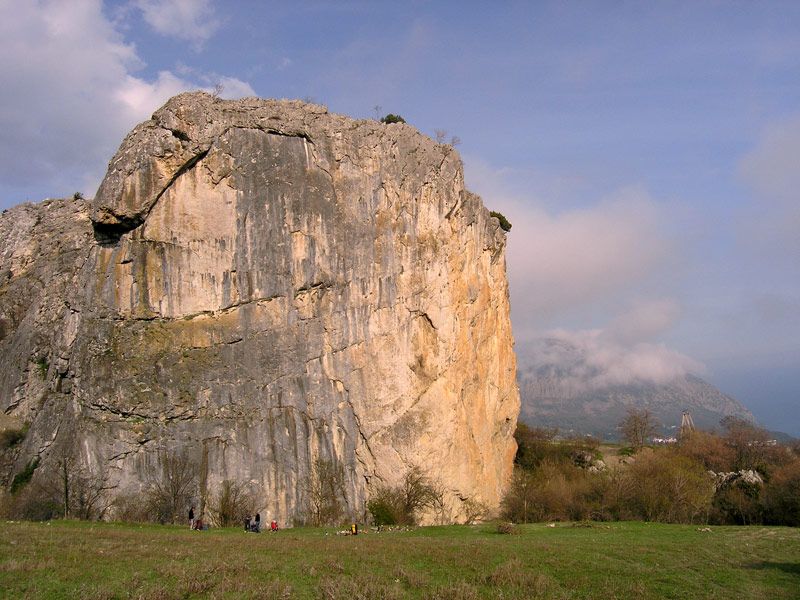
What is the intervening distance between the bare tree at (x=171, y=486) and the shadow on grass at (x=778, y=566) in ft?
97.6

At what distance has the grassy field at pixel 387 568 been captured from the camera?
15875mm

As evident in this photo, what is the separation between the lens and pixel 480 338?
5709 cm

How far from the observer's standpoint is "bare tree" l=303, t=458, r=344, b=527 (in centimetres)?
4162

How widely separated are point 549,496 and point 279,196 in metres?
27.8

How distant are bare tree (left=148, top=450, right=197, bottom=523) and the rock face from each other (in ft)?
1.80

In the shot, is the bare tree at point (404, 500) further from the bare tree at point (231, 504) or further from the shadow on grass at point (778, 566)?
the shadow on grass at point (778, 566)

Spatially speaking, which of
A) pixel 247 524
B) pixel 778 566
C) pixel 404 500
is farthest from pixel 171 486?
pixel 778 566

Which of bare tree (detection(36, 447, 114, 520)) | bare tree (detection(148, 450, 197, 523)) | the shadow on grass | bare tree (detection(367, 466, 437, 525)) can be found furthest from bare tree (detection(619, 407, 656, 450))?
the shadow on grass

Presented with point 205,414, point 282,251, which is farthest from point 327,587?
point 282,251

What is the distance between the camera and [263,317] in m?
44.2

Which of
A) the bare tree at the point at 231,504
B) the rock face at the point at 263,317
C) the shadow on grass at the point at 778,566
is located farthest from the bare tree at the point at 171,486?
the shadow on grass at the point at 778,566

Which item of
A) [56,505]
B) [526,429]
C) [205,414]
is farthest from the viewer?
[526,429]

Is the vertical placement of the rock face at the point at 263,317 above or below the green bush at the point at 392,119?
below

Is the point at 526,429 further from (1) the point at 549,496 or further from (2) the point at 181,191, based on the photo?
(2) the point at 181,191
